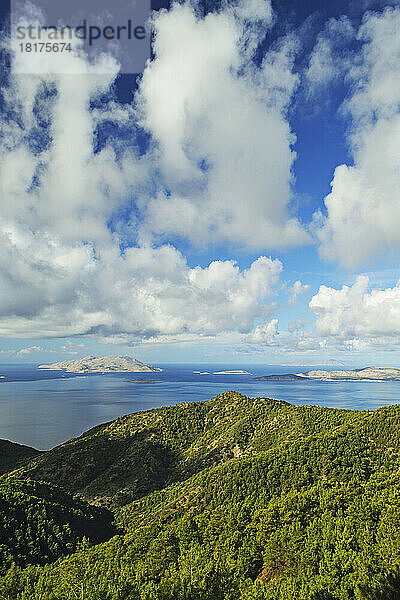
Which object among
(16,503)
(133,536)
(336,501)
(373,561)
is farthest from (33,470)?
(373,561)

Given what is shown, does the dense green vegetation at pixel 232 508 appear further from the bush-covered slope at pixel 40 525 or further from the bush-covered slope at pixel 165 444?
the bush-covered slope at pixel 40 525

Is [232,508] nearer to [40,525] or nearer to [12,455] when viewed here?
[40,525]

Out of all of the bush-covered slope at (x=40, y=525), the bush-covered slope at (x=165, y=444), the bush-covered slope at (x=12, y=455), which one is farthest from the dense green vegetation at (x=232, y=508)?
the bush-covered slope at (x=12, y=455)

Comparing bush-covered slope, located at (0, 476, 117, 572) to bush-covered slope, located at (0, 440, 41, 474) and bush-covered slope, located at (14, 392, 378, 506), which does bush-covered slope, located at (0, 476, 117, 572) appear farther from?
bush-covered slope, located at (0, 440, 41, 474)

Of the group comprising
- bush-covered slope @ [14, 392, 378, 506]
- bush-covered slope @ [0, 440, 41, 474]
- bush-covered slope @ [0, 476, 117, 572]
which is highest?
bush-covered slope @ [0, 476, 117, 572]

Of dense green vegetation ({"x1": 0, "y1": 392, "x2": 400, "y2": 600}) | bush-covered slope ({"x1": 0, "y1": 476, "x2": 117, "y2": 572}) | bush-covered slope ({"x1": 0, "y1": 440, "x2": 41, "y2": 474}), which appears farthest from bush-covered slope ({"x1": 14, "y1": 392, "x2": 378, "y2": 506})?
bush-covered slope ({"x1": 0, "y1": 476, "x2": 117, "y2": 572})

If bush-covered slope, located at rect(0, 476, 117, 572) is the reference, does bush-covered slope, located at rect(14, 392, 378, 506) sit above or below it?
below
